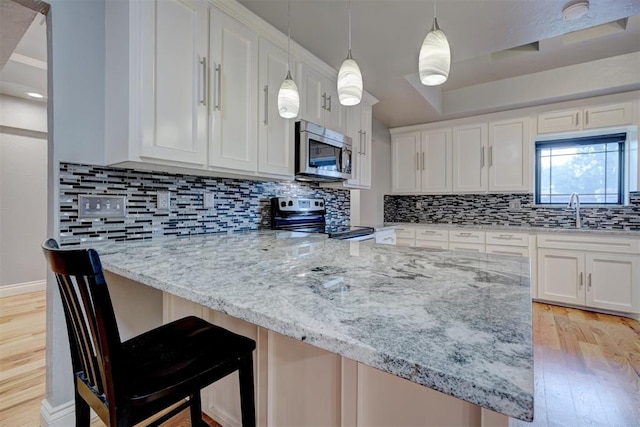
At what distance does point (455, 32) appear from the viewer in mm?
1960

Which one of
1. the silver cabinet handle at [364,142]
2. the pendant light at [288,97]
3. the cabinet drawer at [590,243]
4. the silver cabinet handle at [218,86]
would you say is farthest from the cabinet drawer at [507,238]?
the silver cabinet handle at [218,86]

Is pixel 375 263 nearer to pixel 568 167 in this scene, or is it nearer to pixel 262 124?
pixel 262 124

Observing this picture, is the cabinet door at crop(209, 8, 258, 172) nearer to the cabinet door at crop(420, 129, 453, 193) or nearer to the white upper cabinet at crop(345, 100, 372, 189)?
the white upper cabinet at crop(345, 100, 372, 189)

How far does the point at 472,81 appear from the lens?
3.50 metres

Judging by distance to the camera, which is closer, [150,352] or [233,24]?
[150,352]

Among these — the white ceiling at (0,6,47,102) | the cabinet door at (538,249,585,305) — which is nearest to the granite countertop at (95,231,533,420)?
the white ceiling at (0,6,47,102)

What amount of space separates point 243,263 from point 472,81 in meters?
3.68

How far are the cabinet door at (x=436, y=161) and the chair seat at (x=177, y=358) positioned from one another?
3.71 meters

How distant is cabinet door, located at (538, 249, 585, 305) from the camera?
10.2 feet

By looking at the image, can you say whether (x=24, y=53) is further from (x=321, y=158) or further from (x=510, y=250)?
(x=510, y=250)

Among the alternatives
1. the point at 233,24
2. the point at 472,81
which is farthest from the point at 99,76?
the point at 472,81

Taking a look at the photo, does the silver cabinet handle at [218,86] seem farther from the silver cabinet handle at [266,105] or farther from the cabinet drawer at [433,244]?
the cabinet drawer at [433,244]

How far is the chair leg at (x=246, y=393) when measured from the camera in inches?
35.2

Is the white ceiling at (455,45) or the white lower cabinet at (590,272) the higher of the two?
the white ceiling at (455,45)
